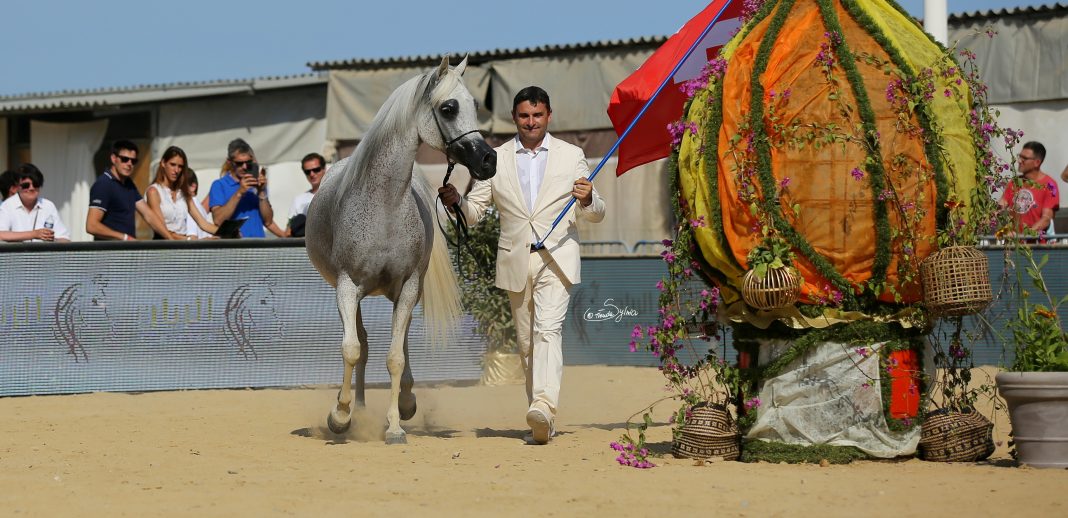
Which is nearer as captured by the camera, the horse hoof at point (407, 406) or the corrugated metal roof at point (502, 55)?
the horse hoof at point (407, 406)

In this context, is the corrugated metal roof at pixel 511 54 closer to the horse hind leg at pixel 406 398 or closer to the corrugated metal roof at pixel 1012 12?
the corrugated metal roof at pixel 1012 12

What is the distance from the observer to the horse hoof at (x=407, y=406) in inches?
333

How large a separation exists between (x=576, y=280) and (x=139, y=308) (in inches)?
188

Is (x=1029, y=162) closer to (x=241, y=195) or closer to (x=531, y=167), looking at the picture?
(x=531, y=167)

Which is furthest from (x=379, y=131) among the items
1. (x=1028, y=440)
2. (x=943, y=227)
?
(x=1028, y=440)

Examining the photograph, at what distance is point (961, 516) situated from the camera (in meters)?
4.92

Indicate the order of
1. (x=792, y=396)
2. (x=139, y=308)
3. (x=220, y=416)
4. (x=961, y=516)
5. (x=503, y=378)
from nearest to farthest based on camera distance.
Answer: (x=961, y=516)
(x=792, y=396)
(x=220, y=416)
(x=139, y=308)
(x=503, y=378)

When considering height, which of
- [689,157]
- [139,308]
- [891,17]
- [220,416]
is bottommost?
[220,416]

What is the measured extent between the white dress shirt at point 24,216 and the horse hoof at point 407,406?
487cm

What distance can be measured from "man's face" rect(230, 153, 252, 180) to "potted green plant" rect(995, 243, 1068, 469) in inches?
304

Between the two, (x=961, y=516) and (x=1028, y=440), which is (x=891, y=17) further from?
(x=961, y=516)

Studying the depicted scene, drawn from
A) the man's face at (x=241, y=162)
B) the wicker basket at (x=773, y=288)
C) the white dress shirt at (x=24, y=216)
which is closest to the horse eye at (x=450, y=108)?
the wicker basket at (x=773, y=288)

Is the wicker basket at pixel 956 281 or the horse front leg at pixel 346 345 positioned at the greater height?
the wicker basket at pixel 956 281

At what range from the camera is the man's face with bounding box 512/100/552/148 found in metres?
7.80
